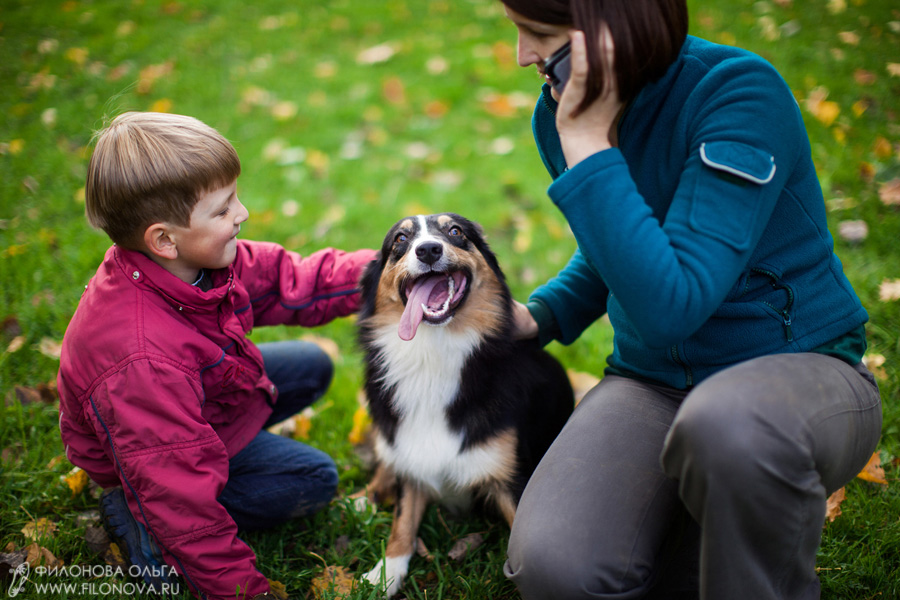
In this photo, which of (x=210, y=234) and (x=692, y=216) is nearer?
(x=692, y=216)

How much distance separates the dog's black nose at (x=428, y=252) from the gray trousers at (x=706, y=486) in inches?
30.1

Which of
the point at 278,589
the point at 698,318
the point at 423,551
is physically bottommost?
the point at 423,551

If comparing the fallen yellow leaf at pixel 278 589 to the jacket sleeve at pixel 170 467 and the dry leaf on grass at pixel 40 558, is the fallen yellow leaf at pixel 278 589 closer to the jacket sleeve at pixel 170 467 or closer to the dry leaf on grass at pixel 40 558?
the jacket sleeve at pixel 170 467

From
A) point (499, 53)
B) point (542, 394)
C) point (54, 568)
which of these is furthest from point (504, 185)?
point (54, 568)

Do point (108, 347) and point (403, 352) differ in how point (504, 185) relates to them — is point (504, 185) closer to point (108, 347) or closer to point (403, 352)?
point (403, 352)

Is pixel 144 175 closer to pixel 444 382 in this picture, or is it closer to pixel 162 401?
pixel 162 401

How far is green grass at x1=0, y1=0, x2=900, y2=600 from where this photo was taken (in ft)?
7.82

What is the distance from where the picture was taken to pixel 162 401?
1888 millimetres

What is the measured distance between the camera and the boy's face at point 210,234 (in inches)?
80.4

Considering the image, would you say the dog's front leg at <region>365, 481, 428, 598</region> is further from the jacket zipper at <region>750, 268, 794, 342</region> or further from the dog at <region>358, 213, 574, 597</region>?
the jacket zipper at <region>750, 268, 794, 342</region>

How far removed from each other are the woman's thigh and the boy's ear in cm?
140

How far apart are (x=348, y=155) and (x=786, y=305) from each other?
4.13 meters

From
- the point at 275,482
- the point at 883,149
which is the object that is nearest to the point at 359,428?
the point at 275,482

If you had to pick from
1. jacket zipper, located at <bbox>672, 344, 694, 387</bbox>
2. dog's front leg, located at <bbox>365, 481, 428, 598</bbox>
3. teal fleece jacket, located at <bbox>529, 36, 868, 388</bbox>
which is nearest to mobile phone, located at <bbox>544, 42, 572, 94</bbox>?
teal fleece jacket, located at <bbox>529, 36, 868, 388</bbox>
